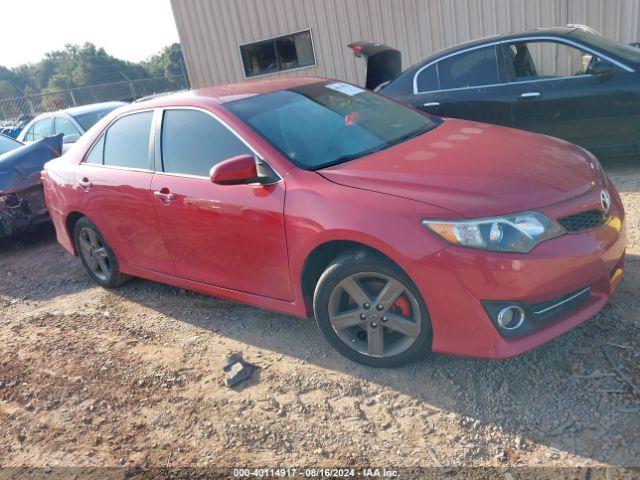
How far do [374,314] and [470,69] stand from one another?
Answer: 424 cm

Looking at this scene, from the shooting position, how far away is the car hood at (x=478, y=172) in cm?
278

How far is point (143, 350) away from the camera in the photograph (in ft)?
13.0

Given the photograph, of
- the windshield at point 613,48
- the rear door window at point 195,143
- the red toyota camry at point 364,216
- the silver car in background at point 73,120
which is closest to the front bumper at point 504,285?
the red toyota camry at point 364,216

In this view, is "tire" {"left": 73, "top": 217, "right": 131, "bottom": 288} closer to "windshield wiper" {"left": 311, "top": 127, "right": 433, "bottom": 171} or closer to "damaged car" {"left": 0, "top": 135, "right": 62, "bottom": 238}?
"damaged car" {"left": 0, "top": 135, "right": 62, "bottom": 238}

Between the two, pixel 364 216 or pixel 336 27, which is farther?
pixel 336 27

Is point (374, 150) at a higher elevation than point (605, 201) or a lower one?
higher

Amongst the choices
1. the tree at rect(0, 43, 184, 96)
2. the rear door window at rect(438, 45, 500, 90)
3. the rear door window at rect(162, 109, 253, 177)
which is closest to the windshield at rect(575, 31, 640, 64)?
the rear door window at rect(438, 45, 500, 90)

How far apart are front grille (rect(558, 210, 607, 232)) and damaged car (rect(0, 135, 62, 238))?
5.98m

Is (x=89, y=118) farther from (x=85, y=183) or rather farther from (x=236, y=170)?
(x=236, y=170)

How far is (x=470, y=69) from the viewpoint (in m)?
6.36

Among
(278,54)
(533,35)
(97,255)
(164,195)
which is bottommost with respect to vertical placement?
(97,255)

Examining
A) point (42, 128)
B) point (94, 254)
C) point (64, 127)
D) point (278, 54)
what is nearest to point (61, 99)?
point (42, 128)

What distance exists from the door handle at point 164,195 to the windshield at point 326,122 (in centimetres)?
70

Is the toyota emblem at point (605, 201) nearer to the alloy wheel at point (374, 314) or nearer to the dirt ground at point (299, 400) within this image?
the dirt ground at point (299, 400)
